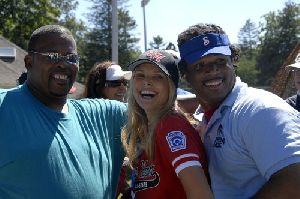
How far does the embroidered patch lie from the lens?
2697 millimetres

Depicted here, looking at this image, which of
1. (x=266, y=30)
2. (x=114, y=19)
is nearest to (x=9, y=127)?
(x=114, y=19)

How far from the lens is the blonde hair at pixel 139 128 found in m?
2.95

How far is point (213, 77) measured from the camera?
278cm

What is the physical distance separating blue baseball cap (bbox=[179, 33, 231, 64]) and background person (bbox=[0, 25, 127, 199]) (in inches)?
34.4

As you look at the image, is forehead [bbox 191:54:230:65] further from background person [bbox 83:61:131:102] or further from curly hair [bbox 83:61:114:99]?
curly hair [bbox 83:61:114:99]

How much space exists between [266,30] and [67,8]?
36.8 metres

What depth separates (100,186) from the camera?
10.4 ft

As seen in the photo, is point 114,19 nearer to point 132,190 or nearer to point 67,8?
point 132,190

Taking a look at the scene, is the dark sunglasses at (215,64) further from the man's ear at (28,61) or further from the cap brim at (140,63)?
the man's ear at (28,61)

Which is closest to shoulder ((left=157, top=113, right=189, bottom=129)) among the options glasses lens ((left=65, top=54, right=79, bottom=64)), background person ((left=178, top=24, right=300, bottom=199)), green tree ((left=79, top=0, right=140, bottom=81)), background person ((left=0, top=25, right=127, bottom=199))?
background person ((left=178, top=24, right=300, bottom=199))

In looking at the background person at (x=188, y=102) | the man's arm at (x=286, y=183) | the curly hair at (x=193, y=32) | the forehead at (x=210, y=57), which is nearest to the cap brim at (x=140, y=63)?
the curly hair at (x=193, y=32)

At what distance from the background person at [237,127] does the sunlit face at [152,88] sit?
201 mm

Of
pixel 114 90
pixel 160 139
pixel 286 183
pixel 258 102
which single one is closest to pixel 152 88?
pixel 160 139

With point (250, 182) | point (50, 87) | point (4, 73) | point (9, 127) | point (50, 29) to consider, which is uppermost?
point (50, 29)
